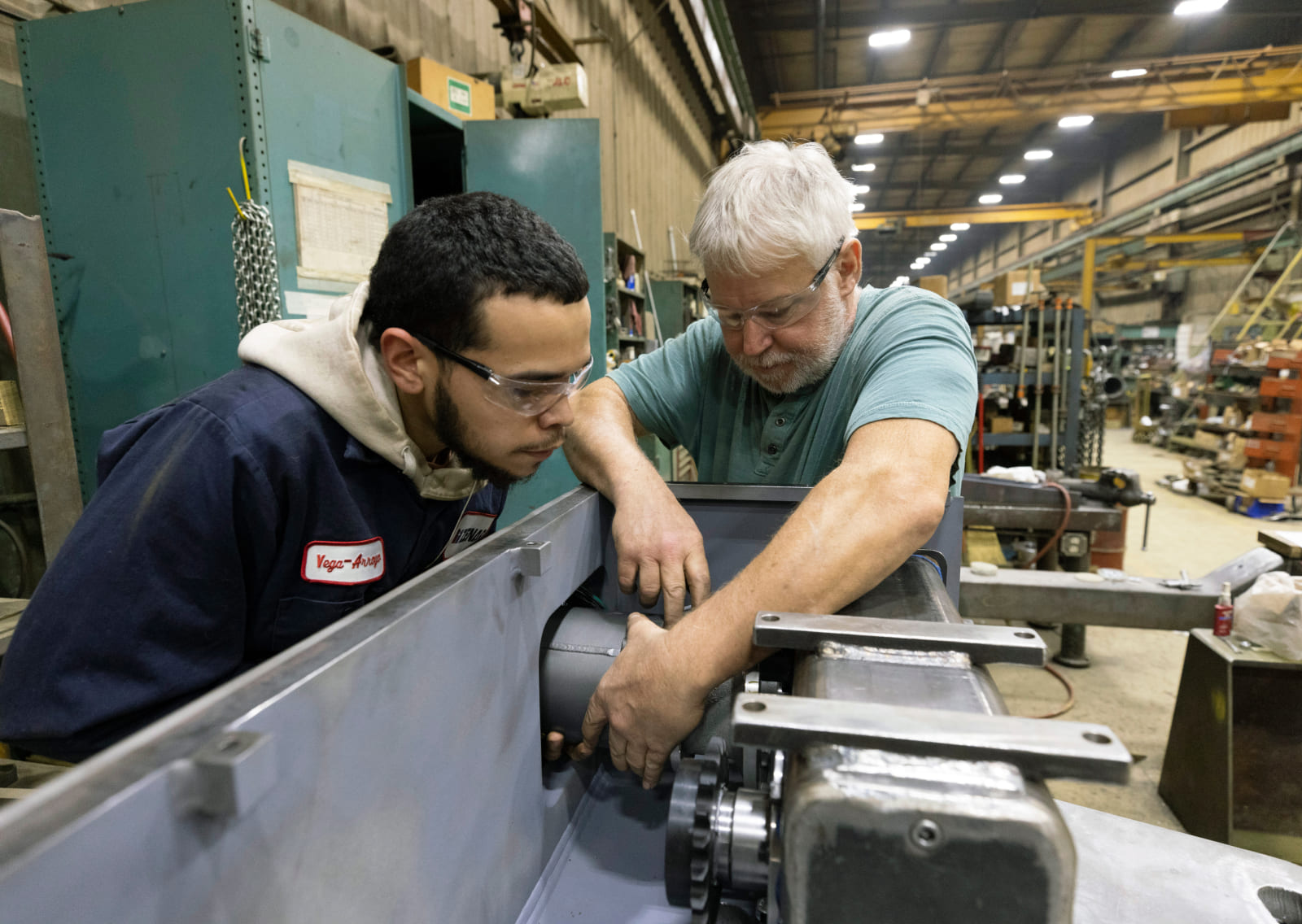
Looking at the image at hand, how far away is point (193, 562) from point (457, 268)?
0.47 metres

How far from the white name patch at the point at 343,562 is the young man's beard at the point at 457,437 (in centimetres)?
17

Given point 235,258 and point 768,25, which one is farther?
point 768,25

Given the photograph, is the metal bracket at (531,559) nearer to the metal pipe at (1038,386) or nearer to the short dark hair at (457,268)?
the short dark hair at (457,268)

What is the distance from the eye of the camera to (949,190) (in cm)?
1370

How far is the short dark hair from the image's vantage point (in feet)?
3.02

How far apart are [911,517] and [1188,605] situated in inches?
61.5

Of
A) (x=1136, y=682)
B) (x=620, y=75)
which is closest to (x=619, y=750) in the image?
→ (x=1136, y=682)

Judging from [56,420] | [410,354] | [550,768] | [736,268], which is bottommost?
[550,768]

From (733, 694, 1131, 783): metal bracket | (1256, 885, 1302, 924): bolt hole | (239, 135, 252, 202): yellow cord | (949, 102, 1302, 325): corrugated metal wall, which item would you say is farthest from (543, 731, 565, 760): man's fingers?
(949, 102, 1302, 325): corrugated metal wall

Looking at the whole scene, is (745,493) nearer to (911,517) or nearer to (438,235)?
(911,517)

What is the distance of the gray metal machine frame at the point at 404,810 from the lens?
271 millimetres

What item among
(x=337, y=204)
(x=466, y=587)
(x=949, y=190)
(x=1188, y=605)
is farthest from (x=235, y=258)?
(x=949, y=190)

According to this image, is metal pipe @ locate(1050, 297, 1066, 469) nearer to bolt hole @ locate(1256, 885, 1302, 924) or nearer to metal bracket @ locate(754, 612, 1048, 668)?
bolt hole @ locate(1256, 885, 1302, 924)

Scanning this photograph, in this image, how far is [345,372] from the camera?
89cm
